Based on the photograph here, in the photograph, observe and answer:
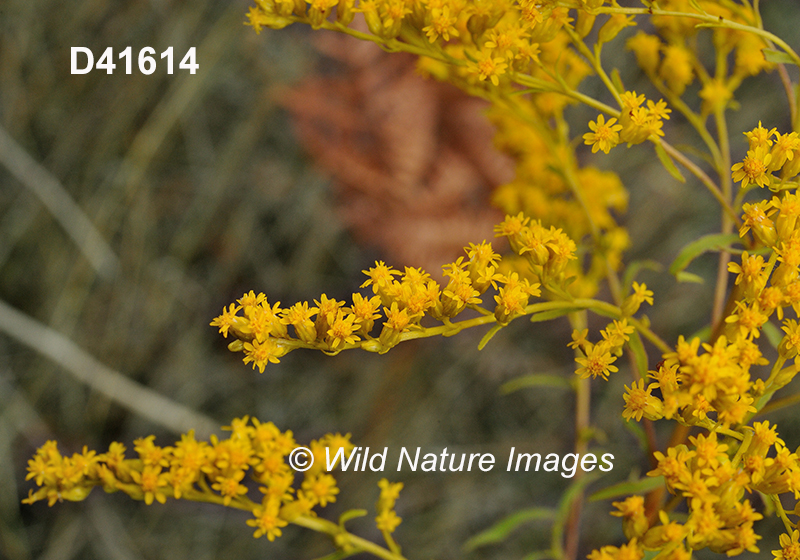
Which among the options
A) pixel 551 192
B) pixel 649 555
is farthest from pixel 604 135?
pixel 649 555

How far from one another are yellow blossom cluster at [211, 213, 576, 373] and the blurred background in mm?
932

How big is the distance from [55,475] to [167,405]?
897 mm

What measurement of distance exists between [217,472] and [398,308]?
0.35 m

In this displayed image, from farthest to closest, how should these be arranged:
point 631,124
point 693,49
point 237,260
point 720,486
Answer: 1. point 237,260
2. point 693,49
3. point 631,124
4. point 720,486

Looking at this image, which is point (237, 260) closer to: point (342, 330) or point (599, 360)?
point (342, 330)

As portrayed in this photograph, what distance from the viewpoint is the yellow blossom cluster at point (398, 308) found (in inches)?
28.4

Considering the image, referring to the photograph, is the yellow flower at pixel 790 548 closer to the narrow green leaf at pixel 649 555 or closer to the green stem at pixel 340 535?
the narrow green leaf at pixel 649 555

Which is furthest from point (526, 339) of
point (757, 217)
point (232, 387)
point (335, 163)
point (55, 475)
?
point (55, 475)

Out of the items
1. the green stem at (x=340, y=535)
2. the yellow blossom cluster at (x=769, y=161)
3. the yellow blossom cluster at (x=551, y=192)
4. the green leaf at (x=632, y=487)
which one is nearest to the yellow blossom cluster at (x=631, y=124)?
the yellow blossom cluster at (x=769, y=161)

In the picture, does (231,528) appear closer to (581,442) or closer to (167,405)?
(167,405)

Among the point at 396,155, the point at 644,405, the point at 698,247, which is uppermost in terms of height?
the point at 396,155

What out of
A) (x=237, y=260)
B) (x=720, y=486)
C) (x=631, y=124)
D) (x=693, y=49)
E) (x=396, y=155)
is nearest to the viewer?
(x=720, y=486)

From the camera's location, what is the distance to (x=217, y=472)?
814mm

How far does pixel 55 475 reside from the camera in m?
0.85
